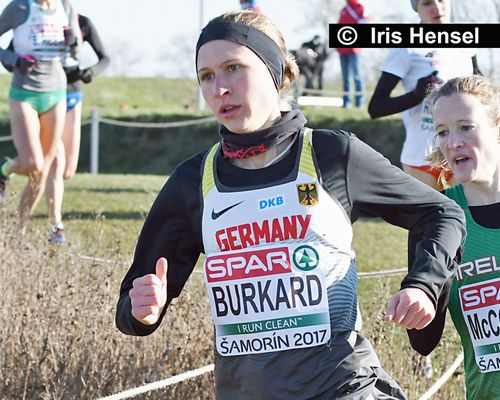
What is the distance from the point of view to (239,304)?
3.27 meters

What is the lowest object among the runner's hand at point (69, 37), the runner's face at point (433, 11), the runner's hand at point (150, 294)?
the runner's hand at point (150, 294)

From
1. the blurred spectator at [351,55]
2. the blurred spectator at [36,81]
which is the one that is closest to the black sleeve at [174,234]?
the blurred spectator at [36,81]

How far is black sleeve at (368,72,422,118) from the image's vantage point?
6.67 m

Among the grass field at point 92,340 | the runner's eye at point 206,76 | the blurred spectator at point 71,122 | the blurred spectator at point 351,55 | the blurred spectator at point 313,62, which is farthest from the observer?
the blurred spectator at point 313,62

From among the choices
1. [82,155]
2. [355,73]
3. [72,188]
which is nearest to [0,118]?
[82,155]

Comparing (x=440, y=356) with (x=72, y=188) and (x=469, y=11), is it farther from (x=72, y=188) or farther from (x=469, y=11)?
(x=469, y=11)

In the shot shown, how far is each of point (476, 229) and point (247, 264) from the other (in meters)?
1.03

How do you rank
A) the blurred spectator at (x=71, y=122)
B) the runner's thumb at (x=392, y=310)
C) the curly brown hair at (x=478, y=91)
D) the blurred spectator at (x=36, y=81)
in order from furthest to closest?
the blurred spectator at (x=71, y=122) → the blurred spectator at (x=36, y=81) → the curly brown hair at (x=478, y=91) → the runner's thumb at (x=392, y=310)

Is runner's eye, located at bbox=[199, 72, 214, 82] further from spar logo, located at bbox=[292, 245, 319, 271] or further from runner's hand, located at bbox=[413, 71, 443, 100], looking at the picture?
runner's hand, located at bbox=[413, 71, 443, 100]

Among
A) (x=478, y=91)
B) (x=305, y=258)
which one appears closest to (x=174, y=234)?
(x=305, y=258)

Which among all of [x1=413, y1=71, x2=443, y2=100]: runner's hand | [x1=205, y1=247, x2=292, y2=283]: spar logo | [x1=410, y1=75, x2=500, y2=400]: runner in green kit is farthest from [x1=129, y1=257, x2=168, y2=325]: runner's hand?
[x1=413, y1=71, x2=443, y2=100]: runner's hand

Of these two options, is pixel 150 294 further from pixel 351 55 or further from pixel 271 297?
pixel 351 55

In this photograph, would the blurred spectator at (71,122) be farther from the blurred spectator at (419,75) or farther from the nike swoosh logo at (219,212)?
the nike swoosh logo at (219,212)

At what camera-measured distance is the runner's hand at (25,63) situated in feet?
29.4
